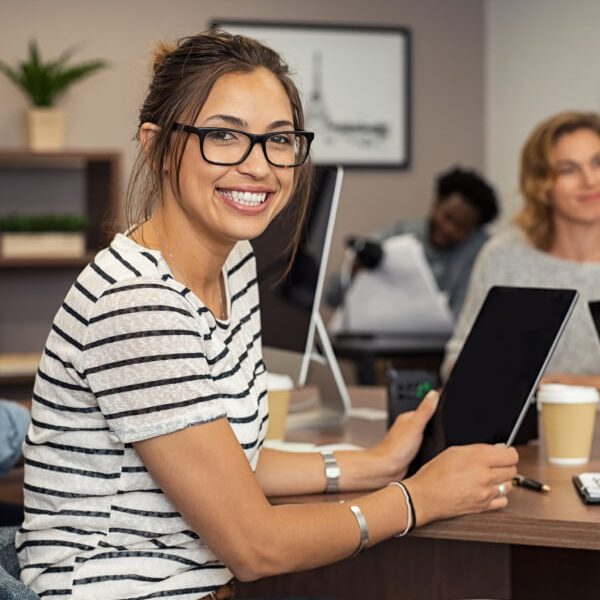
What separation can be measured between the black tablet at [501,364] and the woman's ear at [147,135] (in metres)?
0.53

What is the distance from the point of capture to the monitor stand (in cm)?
215

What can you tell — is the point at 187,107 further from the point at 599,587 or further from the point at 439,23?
the point at 439,23

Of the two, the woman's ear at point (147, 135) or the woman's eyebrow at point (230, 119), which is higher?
the woman's eyebrow at point (230, 119)

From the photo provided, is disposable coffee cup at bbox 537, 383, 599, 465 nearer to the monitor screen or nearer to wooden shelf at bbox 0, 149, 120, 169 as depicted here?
the monitor screen

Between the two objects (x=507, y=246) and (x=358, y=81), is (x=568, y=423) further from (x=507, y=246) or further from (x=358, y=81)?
(x=358, y=81)

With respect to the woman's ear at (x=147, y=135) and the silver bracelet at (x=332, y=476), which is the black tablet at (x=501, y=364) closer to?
the silver bracelet at (x=332, y=476)

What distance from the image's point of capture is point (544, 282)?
284cm

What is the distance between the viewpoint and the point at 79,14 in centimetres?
530

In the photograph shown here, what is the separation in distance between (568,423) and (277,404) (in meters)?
0.49

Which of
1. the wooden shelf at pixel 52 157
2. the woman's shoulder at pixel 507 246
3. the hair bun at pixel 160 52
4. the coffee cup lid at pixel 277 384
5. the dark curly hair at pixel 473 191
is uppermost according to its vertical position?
the hair bun at pixel 160 52

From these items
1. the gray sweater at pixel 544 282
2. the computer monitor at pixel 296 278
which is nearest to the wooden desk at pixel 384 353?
the gray sweater at pixel 544 282

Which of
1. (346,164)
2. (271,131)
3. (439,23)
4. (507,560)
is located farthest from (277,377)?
(439,23)

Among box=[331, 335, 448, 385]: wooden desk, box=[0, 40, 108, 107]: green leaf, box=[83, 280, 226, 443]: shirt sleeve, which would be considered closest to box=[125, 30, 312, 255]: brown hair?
box=[83, 280, 226, 443]: shirt sleeve

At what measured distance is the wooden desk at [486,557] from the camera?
1.42 meters
